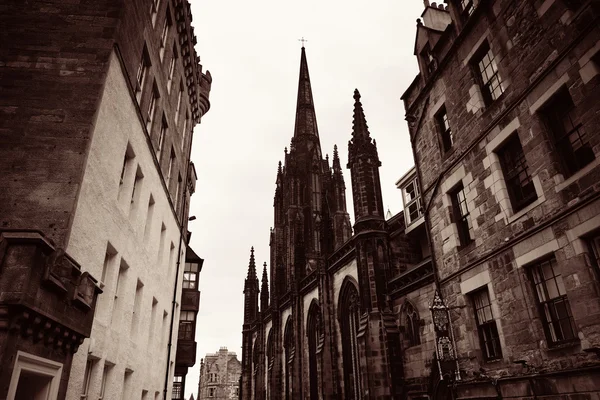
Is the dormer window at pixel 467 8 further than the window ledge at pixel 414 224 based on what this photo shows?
No

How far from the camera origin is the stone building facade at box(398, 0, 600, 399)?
8695 millimetres

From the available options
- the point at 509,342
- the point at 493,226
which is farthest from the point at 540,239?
the point at 509,342

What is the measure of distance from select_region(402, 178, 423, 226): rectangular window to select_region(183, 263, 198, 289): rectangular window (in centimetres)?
1432

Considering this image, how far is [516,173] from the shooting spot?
439 inches

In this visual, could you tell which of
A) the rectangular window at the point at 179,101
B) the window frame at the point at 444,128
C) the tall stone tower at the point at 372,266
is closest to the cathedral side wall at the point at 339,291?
the tall stone tower at the point at 372,266

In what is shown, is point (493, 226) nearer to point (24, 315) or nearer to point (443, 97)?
point (443, 97)

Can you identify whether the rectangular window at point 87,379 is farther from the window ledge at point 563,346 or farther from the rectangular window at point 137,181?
the window ledge at point 563,346

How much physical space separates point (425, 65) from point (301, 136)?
4365 centimetres

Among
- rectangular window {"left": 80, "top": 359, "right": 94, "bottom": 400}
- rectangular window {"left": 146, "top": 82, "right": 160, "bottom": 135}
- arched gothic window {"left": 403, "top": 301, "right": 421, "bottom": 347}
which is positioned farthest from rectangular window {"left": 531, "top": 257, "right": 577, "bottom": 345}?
rectangular window {"left": 146, "top": 82, "right": 160, "bottom": 135}

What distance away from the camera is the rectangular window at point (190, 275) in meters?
27.0

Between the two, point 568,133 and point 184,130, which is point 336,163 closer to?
point 184,130

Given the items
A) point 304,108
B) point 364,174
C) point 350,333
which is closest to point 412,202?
point 364,174

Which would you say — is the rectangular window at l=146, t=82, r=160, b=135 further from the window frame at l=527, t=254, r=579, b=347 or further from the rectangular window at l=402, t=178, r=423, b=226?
the rectangular window at l=402, t=178, r=423, b=226

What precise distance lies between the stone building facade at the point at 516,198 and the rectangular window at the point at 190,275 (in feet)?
54.5
